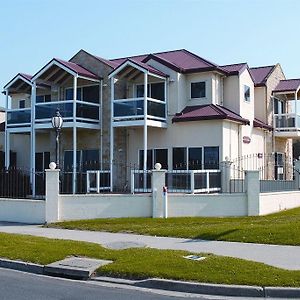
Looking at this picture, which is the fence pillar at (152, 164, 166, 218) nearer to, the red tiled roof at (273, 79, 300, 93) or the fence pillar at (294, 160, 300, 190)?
the fence pillar at (294, 160, 300, 190)

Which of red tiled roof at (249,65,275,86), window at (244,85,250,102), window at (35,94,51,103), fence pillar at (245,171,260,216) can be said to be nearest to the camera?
fence pillar at (245,171,260,216)

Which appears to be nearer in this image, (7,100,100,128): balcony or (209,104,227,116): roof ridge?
(209,104,227,116): roof ridge

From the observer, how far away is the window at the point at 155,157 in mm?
25641

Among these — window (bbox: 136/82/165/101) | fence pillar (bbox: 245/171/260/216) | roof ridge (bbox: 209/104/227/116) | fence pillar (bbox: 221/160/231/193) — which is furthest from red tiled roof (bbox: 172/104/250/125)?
fence pillar (bbox: 245/171/260/216)

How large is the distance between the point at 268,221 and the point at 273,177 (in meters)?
13.8

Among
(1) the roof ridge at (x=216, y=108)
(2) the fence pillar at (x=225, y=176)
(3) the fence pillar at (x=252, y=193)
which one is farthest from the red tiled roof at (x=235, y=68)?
(3) the fence pillar at (x=252, y=193)

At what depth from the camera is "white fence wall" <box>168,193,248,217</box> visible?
60.1 feet

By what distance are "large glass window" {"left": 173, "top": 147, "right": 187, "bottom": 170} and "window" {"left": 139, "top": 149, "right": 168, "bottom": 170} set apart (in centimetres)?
Result: 49

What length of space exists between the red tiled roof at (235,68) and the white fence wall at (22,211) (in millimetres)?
13707

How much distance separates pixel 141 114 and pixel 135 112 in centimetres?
37

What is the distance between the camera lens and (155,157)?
2594 centimetres

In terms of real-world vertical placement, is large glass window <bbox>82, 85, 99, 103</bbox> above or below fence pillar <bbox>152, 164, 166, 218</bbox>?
above

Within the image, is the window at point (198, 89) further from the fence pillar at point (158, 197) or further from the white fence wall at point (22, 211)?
the white fence wall at point (22, 211)

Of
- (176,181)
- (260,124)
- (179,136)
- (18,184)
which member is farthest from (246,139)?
(18,184)
